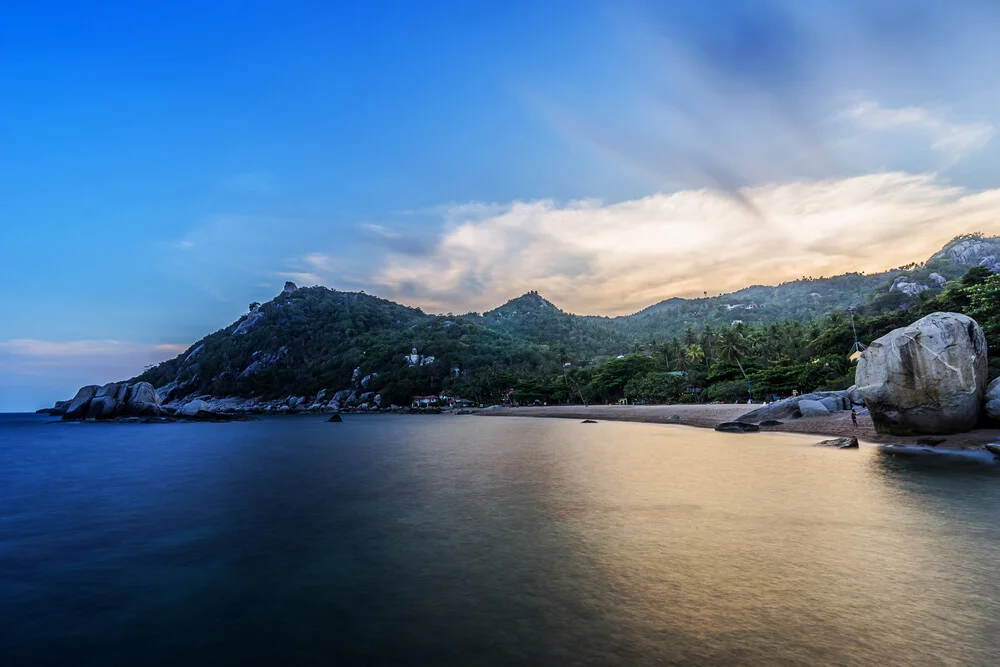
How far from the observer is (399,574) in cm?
941

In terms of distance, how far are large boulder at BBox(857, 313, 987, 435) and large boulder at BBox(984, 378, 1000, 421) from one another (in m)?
0.28

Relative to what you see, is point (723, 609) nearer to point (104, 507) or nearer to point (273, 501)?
point (273, 501)

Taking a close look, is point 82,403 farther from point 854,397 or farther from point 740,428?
point 854,397

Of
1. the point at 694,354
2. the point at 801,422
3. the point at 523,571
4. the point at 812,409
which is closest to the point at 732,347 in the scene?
the point at 694,354

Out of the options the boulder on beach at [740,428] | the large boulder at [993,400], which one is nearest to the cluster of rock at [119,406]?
the boulder on beach at [740,428]

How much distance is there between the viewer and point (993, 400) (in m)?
22.3

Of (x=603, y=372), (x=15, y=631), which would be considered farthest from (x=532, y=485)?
(x=603, y=372)

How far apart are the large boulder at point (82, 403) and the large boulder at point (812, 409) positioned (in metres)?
131

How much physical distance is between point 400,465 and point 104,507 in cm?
1361

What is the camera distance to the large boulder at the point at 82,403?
98750 mm

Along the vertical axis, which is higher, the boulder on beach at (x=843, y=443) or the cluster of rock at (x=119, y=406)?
the cluster of rock at (x=119, y=406)

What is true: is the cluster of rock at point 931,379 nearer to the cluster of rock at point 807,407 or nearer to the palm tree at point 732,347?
the cluster of rock at point 807,407

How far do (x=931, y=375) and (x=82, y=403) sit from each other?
454ft

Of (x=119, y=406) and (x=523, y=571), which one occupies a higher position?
(x=119, y=406)
